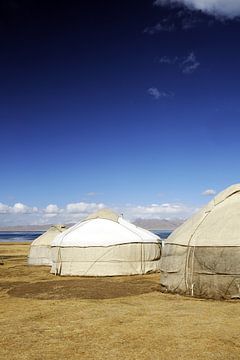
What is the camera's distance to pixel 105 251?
20.4 meters

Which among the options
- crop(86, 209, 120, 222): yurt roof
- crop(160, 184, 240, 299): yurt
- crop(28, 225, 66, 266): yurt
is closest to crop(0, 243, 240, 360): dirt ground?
crop(160, 184, 240, 299): yurt

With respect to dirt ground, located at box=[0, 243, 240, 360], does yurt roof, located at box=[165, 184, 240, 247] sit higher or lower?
higher

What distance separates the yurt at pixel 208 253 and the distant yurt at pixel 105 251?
567 centimetres

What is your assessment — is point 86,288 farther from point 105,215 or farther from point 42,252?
point 42,252

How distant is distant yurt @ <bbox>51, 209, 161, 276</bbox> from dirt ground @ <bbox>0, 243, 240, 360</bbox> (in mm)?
5306

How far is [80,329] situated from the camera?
29.4ft

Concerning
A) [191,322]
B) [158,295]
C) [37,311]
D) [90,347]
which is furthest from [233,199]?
[90,347]

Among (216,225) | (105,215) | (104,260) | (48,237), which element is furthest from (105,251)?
(48,237)

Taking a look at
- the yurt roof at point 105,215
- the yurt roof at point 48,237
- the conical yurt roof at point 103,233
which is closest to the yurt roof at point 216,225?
the conical yurt roof at point 103,233

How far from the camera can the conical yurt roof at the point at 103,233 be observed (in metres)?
20.8

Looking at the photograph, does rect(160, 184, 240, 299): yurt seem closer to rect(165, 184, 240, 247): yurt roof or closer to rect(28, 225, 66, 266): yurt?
rect(165, 184, 240, 247): yurt roof

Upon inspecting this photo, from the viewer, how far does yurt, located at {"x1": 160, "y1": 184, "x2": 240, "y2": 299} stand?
1234 cm

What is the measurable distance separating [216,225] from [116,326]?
18.3 feet

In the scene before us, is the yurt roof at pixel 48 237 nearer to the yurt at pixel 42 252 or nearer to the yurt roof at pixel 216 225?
the yurt at pixel 42 252
